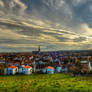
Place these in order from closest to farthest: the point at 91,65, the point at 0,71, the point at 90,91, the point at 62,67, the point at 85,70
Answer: the point at 90,91, the point at 85,70, the point at 0,71, the point at 91,65, the point at 62,67

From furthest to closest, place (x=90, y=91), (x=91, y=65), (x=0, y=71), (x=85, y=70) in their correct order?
1. (x=91, y=65)
2. (x=0, y=71)
3. (x=85, y=70)
4. (x=90, y=91)

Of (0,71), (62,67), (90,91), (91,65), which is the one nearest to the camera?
(90,91)

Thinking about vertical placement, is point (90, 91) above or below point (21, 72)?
above

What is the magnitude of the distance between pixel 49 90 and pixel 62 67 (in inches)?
2150

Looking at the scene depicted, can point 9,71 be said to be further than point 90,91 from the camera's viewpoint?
Yes

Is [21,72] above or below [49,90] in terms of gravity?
below

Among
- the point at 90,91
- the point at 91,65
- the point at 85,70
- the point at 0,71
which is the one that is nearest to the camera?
the point at 90,91

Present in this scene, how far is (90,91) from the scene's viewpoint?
21.3 meters

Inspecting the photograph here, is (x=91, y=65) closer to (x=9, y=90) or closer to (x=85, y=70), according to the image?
(x=85, y=70)

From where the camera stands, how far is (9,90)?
22.6 m

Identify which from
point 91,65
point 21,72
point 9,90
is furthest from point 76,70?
point 9,90

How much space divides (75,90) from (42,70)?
46054mm

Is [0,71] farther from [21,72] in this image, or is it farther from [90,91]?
[90,91]

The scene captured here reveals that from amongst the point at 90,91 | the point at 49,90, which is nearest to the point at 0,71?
the point at 49,90
